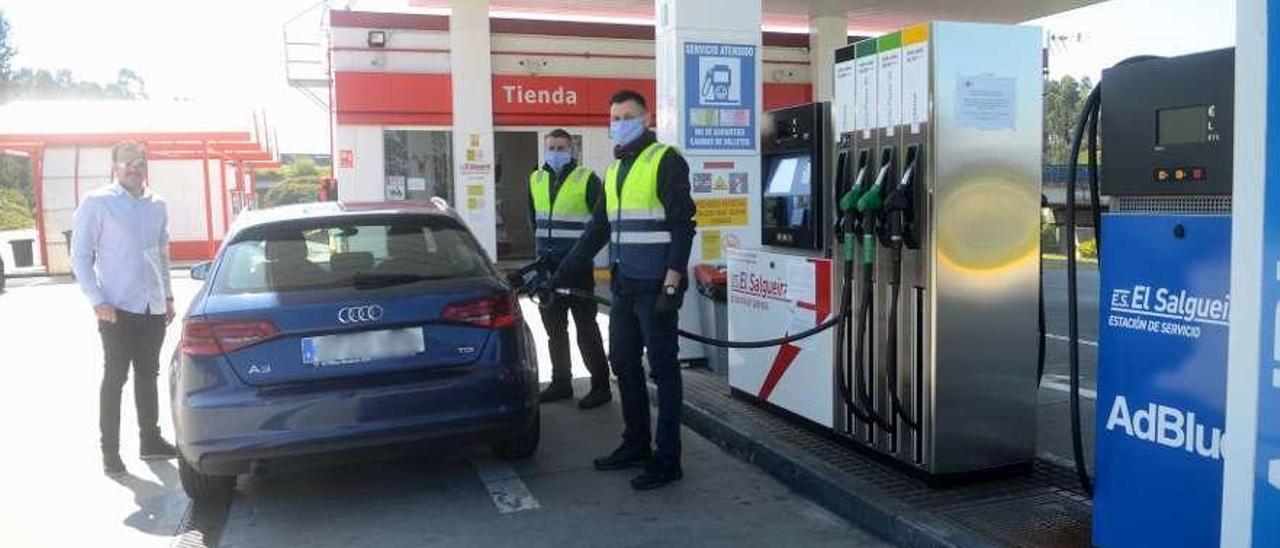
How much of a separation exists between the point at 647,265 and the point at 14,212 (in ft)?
193

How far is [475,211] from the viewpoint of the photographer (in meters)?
15.9

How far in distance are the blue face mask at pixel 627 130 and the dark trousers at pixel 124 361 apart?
2.80m

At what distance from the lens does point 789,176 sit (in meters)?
5.89

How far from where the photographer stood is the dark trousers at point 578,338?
6.91 m

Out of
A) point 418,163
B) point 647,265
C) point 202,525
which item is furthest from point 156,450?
point 418,163

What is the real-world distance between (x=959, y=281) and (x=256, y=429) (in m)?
3.14

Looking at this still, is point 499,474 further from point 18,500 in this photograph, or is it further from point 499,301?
point 18,500

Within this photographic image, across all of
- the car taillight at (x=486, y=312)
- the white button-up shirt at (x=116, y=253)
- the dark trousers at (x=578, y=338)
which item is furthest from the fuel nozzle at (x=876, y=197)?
the white button-up shirt at (x=116, y=253)

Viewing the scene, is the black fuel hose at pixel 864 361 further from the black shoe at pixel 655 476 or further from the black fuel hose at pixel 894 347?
the black shoe at pixel 655 476

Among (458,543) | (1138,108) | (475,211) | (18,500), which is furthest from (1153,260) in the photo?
(475,211)

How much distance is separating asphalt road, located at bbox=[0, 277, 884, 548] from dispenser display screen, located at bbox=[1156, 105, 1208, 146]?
2083 mm

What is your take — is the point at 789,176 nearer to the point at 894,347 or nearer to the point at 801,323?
the point at 801,323

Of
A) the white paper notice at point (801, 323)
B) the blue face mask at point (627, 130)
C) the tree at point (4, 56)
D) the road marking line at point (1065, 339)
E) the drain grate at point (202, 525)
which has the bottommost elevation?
the drain grate at point (202, 525)

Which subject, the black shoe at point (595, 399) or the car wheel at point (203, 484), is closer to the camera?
the car wheel at point (203, 484)
